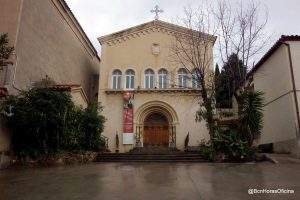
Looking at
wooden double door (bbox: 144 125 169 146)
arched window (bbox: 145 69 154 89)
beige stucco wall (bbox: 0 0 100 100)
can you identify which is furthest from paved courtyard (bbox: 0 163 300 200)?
arched window (bbox: 145 69 154 89)

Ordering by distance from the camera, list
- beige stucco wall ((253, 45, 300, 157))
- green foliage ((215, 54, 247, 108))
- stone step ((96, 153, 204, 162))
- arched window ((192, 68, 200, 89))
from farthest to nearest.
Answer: arched window ((192, 68, 200, 89)) < green foliage ((215, 54, 247, 108)) < beige stucco wall ((253, 45, 300, 157)) < stone step ((96, 153, 204, 162))

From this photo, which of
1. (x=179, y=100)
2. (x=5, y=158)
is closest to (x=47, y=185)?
(x=5, y=158)

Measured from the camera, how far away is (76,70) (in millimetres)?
24969

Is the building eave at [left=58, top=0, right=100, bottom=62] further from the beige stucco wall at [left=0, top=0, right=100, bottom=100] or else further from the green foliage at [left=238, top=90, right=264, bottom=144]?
the green foliage at [left=238, top=90, right=264, bottom=144]

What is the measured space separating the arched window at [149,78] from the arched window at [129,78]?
3.47 ft

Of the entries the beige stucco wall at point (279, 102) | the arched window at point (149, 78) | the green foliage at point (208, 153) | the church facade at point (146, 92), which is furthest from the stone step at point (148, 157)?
the arched window at point (149, 78)

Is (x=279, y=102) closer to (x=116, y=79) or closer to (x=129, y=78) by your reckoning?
(x=129, y=78)

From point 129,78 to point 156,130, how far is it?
444 centimetres

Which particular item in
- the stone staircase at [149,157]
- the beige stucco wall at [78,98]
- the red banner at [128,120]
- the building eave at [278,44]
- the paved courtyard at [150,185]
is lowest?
the paved courtyard at [150,185]

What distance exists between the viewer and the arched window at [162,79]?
80.2 feet

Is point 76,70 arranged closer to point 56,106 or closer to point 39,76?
point 39,76

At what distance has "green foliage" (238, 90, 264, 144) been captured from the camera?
16.4 m

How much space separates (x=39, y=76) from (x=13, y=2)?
414 centimetres

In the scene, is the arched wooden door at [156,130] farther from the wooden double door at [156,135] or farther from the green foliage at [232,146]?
the green foliage at [232,146]
